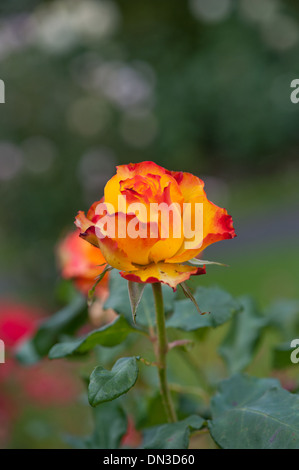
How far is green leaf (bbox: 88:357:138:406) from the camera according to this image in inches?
14.8

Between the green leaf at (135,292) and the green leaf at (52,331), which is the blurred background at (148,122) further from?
the green leaf at (135,292)

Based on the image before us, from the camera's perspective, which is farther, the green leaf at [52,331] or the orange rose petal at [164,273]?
the green leaf at [52,331]

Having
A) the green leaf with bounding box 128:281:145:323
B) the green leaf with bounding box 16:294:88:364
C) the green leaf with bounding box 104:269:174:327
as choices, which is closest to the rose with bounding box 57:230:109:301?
the green leaf with bounding box 16:294:88:364

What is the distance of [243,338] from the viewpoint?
63cm

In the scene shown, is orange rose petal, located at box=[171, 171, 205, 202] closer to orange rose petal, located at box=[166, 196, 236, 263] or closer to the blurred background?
orange rose petal, located at box=[166, 196, 236, 263]

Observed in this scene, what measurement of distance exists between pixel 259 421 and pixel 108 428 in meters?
0.18

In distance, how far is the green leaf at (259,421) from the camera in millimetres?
377

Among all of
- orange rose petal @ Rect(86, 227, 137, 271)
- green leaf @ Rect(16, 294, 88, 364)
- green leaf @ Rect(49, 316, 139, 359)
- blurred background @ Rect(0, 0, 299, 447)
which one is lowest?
green leaf @ Rect(16, 294, 88, 364)

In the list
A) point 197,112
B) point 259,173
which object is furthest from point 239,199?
point 197,112

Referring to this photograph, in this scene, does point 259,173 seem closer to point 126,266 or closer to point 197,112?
point 197,112

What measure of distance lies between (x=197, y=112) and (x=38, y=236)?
2895 mm

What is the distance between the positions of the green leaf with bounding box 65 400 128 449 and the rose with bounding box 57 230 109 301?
16cm

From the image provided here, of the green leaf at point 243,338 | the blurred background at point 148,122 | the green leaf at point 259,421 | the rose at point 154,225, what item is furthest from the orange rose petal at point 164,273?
the blurred background at point 148,122

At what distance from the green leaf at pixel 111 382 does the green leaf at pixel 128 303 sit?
9 centimetres
